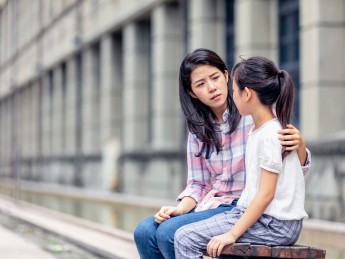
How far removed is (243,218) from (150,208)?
16.0 metres

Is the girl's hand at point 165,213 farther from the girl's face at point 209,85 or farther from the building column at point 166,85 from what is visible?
the building column at point 166,85

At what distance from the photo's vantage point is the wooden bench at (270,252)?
15.4ft

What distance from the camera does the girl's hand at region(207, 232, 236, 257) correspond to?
4660 millimetres

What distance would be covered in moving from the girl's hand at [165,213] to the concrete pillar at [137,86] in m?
21.9

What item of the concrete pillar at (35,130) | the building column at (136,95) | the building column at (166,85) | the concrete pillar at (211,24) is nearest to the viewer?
the concrete pillar at (211,24)

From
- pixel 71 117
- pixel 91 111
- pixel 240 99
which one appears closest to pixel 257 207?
pixel 240 99

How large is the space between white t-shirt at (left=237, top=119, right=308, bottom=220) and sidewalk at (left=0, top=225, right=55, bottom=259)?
4.94 metres

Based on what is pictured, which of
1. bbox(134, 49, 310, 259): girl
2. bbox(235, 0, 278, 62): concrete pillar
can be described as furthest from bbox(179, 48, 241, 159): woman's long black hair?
bbox(235, 0, 278, 62): concrete pillar

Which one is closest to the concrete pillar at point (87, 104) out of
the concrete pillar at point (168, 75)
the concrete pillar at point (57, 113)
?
the concrete pillar at point (57, 113)

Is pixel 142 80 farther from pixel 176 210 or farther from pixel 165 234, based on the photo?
pixel 165 234

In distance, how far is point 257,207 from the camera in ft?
15.4

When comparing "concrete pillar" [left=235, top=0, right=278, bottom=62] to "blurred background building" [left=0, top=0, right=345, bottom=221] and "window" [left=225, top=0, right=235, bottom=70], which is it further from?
"window" [left=225, top=0, right=235, bottom=70]

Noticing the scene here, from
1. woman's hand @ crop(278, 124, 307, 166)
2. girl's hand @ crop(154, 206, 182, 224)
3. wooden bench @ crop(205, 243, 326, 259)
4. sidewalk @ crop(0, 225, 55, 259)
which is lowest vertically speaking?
sidewalk @ crop(0, 225, 55, 259)

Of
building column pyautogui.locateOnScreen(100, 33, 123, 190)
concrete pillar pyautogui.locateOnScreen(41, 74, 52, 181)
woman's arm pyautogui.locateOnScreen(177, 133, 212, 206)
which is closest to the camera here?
woman's arm pyautogui.locateOnScreen(177, 133, 212, 206)
